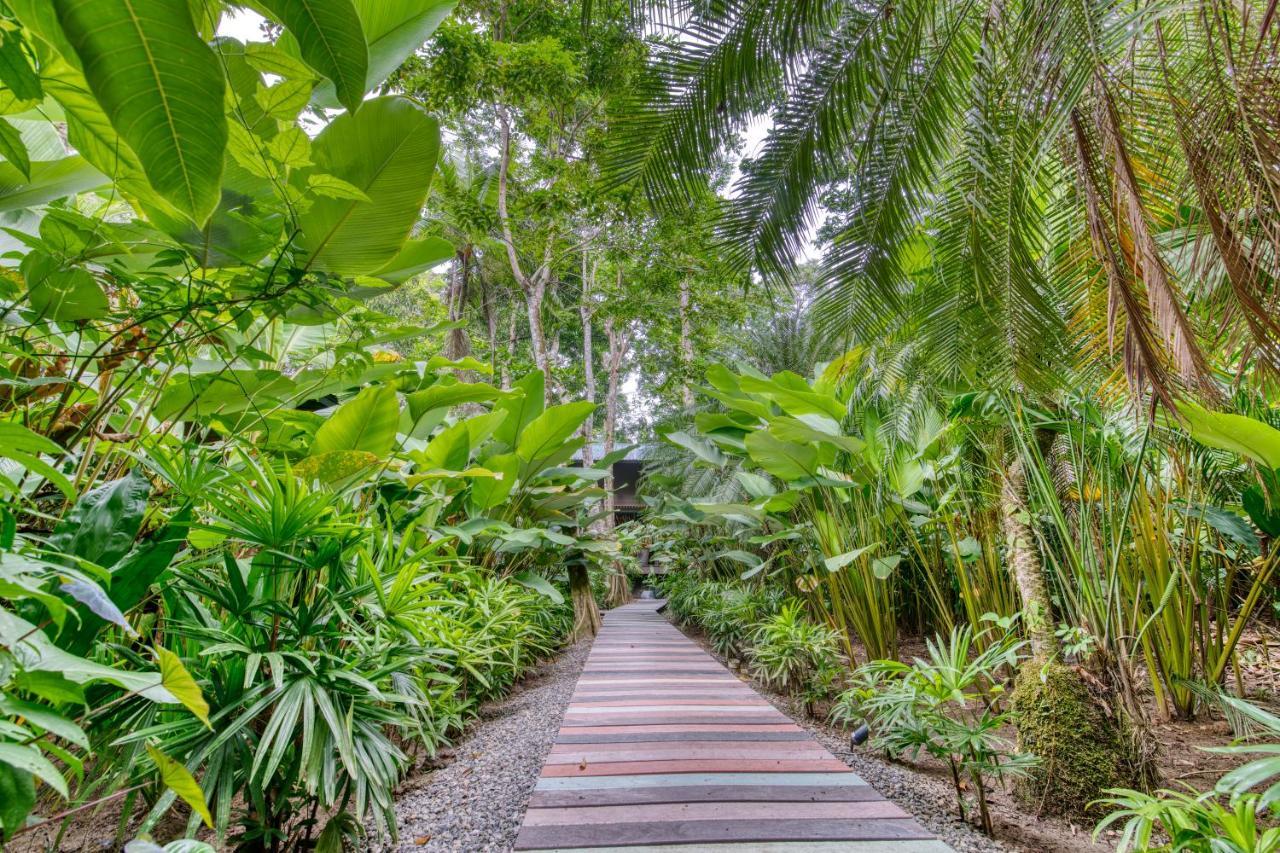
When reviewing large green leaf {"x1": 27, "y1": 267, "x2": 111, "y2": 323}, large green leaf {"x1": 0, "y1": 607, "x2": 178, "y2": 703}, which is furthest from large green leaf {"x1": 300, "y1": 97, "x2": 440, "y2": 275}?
large green leaf {"x1": 0, "y1": 607, "x2": 178, "y2": 703}

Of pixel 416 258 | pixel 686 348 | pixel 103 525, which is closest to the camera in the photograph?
pixel 103 525

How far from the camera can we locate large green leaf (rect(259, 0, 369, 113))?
57 cm

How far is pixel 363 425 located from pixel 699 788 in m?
1.91

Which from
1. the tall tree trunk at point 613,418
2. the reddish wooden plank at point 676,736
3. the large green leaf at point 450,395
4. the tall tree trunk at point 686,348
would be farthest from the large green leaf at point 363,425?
the tall tree trunk at point 613,418

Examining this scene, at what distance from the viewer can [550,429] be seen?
4.04m

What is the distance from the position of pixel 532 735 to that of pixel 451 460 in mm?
1497

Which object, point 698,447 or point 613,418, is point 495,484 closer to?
point 698,447

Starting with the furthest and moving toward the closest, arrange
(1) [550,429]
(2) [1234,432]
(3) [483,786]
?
1. (1) [550,429]
2. (3) [483,786]
3. (2) [1234,432]

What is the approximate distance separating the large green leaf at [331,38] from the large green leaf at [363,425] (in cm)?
180

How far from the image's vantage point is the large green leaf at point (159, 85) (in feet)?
1.65

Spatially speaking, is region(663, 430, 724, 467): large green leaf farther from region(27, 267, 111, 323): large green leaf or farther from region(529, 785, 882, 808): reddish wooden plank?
region(27, 267, 111, 323): large green leaf

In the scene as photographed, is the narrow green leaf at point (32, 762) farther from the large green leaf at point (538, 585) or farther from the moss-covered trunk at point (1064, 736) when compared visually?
the large green leaf at point (538, 585)

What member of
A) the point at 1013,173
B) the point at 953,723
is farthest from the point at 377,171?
the point at 953,723

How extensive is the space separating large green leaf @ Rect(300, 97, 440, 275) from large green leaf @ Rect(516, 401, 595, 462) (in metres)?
2.41
